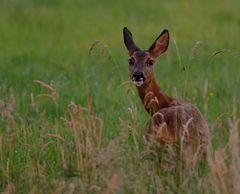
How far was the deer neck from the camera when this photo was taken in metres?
8.47

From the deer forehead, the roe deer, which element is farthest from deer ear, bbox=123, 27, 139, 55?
the deer forehead

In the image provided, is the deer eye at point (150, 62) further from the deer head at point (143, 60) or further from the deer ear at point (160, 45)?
the deer ear at point (160, 45)

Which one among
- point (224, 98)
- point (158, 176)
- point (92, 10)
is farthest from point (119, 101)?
point (92, 10)

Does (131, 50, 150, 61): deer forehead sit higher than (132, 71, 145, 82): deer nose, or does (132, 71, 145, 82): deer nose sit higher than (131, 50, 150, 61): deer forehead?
(131, 50, 150, 61): deer forehead

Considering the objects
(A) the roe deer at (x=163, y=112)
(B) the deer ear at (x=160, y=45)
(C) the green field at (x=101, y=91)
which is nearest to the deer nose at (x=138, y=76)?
(A) the roe deer at (x=163, y=112)

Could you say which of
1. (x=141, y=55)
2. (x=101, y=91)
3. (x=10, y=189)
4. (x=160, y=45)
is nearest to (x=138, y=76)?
(x=141, y=55)

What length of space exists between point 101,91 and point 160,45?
2.33 m

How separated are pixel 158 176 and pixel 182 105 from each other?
0.99 meters

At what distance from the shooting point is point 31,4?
1686cm

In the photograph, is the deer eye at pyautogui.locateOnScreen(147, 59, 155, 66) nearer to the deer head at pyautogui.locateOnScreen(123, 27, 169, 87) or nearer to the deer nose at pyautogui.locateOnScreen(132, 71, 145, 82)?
the deer head at pyautogui.locateOnScreen(123, 27, 169, 87)

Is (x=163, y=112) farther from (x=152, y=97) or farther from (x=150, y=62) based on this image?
(x=150, y=62)

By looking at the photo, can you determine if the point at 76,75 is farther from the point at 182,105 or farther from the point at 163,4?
the point at 163,4

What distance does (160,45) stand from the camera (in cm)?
898

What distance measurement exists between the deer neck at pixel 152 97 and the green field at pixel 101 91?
177 mm
